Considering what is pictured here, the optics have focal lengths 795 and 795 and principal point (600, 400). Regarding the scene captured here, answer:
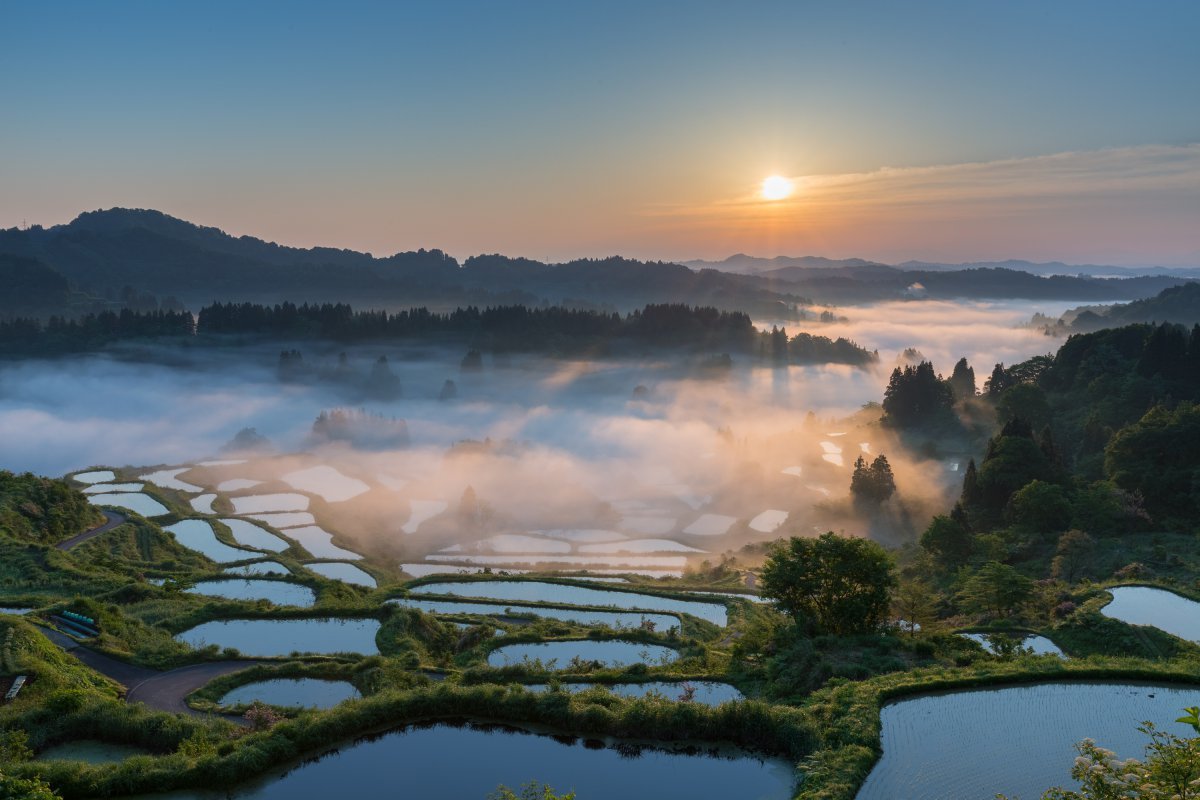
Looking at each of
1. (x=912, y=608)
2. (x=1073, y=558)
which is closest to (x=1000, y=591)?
(x=912, y=608)

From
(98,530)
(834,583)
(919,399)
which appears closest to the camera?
(834,583)

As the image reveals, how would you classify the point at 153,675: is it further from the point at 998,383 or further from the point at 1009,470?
the point at 998,383

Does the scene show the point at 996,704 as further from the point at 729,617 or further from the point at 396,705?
the point at 729,617

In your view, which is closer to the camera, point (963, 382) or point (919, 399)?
point (919, 399)

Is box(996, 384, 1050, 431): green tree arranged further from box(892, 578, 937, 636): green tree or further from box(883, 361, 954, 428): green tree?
box(892, 578, 937, 636): green tree

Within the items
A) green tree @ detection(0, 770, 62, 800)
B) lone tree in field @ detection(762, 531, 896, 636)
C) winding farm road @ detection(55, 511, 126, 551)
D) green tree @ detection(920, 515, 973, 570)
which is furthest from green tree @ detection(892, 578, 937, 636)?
winding farm road @ detection(55, 511, 126, 551)

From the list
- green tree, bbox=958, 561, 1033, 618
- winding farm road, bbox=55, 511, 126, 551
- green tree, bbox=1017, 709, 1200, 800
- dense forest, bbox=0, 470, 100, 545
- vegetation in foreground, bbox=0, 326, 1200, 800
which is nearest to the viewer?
green tree, bbox=1017, 709, 1200, 800
